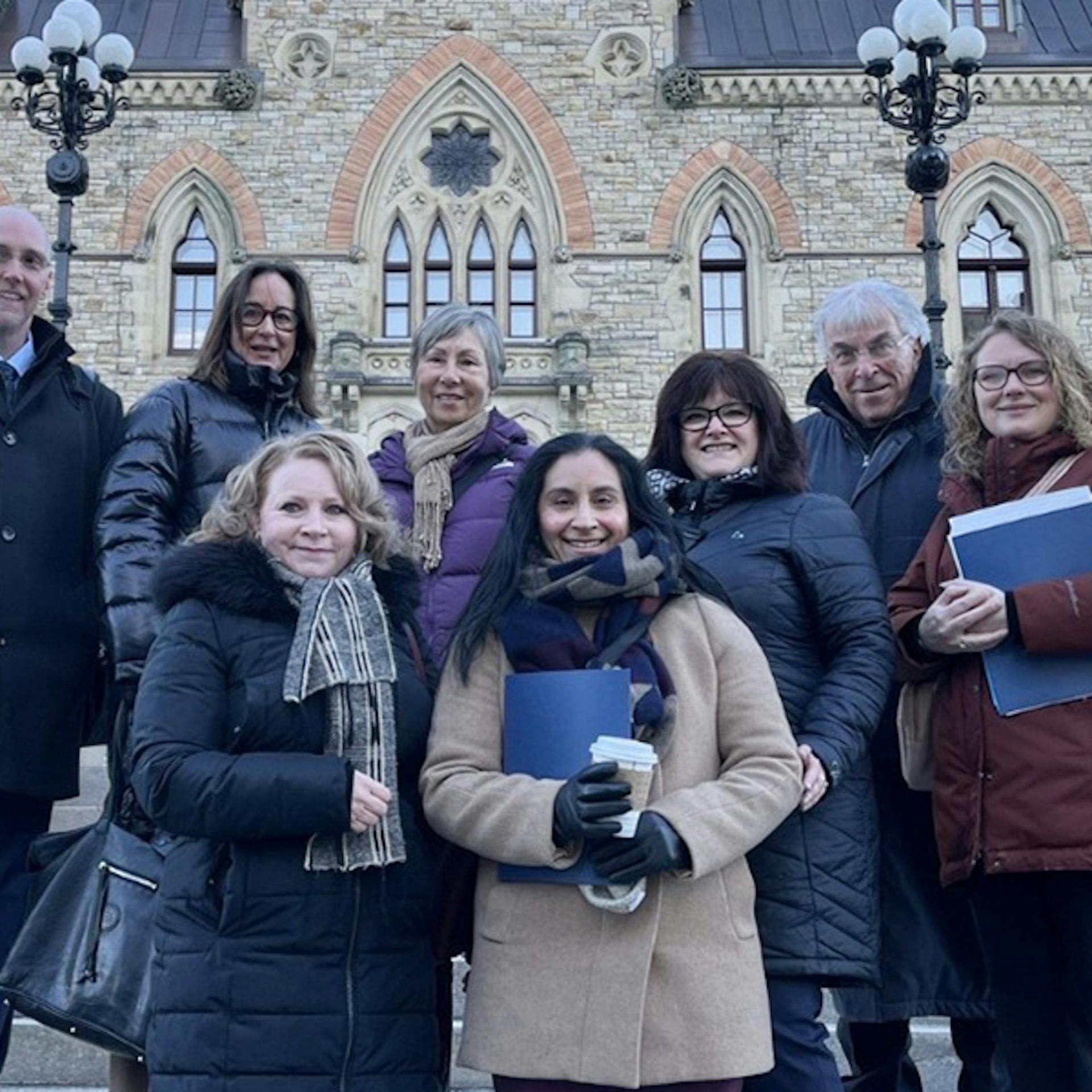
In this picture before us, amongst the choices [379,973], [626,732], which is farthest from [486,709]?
[379,973]

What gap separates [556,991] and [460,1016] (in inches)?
81.5

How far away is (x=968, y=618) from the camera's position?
265 centimetres

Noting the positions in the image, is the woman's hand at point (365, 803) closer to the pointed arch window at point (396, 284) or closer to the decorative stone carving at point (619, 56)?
the pointed arch window at point (396, 284)

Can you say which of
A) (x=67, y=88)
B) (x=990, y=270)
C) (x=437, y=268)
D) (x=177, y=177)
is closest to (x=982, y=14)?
(x=990, y=270)

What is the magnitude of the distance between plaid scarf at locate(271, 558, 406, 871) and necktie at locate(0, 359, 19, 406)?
4.64 ft

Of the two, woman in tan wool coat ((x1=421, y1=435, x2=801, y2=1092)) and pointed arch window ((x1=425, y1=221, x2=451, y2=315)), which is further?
pointed arch window ((x1=425, y1=221, x2=451, y2=315))

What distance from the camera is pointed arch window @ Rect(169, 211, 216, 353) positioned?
15.2 m

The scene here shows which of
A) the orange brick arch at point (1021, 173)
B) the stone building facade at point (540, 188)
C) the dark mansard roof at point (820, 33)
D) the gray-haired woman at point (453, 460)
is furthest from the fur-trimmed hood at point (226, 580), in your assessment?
the dark mansard roof at point (820, 33)

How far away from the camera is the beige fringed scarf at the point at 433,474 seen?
3213 millimetres

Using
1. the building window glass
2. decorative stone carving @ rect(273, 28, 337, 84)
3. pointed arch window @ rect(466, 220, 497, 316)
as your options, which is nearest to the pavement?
pointed arch window @ rect(466, 220, 497, 316)

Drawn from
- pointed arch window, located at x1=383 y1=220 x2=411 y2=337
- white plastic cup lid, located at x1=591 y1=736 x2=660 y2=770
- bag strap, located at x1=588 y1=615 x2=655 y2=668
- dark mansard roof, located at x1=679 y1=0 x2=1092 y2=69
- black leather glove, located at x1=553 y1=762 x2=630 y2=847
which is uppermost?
dark mansard roof, located at x1=679 y1=0 x2=1092 y2=69

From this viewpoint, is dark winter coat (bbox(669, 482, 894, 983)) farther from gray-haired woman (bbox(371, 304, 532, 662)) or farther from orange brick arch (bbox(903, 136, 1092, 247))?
orange brick arch (bbox(903, 136, 1092, 247))

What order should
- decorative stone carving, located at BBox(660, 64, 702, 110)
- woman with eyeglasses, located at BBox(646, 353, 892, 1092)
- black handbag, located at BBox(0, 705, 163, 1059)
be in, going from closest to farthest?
woman with eyeglasses, located at BBox(646, 353, 892, 1092)
black handbag, located at BBox(0, 705, 163, 1059)
decorative stone carving, located at BBox(660, 64, 702, 110)

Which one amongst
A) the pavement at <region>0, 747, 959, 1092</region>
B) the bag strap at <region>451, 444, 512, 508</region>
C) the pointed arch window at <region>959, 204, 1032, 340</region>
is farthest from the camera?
the pointed arch window at <region>959, 204, 1032, 340</region>
